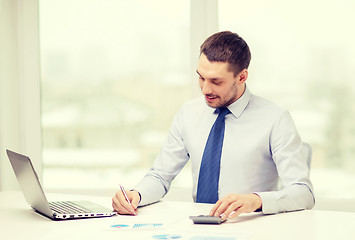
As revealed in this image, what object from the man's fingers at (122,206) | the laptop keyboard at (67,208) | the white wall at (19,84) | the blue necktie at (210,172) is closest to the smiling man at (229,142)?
→ the blue necktie at (210,172)

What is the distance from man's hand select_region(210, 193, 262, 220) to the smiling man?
1.03 feet

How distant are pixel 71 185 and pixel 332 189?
6.16 ft

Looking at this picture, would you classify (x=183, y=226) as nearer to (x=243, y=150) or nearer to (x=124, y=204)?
(x=124, y=204)

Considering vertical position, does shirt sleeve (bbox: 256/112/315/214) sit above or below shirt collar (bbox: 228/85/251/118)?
Result: below

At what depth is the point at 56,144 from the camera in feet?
13.7

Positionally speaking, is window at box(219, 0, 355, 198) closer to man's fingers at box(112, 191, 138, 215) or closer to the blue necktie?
the blue necktie

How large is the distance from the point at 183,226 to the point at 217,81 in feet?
2.62

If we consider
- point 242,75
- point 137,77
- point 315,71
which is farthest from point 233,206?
point 137,77

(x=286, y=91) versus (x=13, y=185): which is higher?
(x=286, y=91)

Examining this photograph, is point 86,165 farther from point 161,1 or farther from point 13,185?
point 161,1

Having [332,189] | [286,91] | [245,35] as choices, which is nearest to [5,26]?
[245,35]

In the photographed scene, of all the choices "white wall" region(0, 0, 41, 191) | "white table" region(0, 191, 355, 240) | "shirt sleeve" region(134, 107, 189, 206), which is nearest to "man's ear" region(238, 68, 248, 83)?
"shirt sleeve" region(134, 107, 189, 206)

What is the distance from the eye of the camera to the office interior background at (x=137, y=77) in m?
3.51

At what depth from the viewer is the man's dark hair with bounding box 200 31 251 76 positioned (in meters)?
2.46
